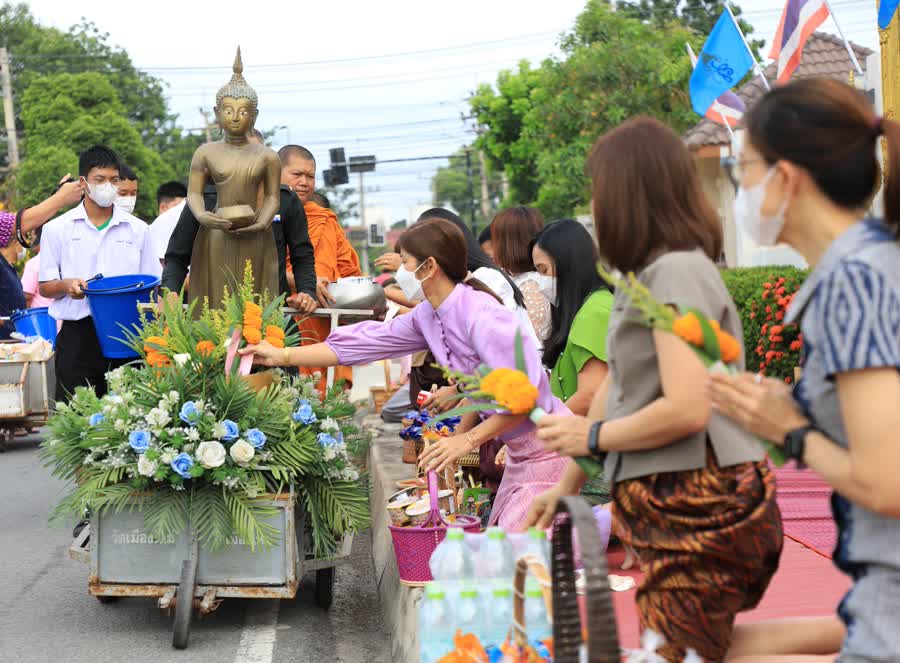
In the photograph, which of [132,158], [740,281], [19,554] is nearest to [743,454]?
[19,554]

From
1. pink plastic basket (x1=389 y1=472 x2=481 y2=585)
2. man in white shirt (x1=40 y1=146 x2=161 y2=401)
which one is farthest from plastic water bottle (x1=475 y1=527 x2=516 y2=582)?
man in white shirt (x1=40 y1=146 x2=161 y2=401)

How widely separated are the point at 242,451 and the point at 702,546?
2685mm

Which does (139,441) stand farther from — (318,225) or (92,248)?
(318,225)

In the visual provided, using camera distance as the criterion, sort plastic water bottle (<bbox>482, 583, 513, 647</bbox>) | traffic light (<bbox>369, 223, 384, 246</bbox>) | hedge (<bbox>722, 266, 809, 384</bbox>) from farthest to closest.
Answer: traffic light (<bbox>369, 223, 384, 246</bbox>)
hedge (<bbox>722, 266, 809, 384</bbox>)
plastic water bottle (<bbox>482, 583, 513, 647</bbox>)

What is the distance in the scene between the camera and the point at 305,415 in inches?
218

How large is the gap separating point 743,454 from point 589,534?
23.1 inches

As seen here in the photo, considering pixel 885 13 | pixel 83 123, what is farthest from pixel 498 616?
pixel 83 123

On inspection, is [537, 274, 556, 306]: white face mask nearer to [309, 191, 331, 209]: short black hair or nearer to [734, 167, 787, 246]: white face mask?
[309, 191, 331, 209]: short black hair

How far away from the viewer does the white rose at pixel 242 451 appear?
520cm

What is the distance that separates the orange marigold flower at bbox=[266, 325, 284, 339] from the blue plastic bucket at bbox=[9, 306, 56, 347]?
7283 millimetres

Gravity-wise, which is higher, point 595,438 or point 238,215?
point 238,215

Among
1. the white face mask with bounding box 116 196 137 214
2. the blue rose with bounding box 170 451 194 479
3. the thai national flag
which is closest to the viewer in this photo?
the blue rose with bounding box 170 451 194 479

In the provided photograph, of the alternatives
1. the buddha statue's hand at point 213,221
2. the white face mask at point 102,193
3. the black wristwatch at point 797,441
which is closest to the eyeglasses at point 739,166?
the black wristwatch at point 797,441

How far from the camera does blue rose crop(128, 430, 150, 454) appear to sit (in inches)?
203
